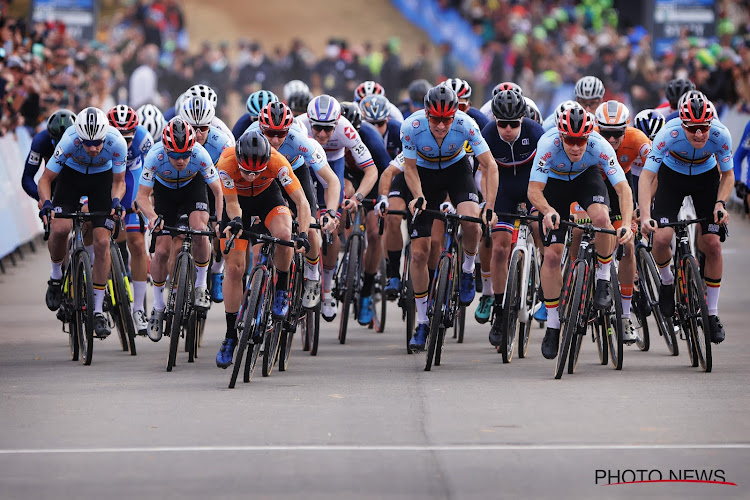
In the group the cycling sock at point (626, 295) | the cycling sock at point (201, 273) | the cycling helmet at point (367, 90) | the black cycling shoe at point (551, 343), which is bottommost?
the black cycling shoe at point (551, 343)

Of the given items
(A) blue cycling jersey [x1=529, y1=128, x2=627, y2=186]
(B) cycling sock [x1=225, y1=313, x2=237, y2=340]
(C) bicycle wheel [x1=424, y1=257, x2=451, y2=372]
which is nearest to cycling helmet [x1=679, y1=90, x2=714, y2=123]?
(A) blue cycling jersey [x1=529, y1=128, x2=627, y2=186]

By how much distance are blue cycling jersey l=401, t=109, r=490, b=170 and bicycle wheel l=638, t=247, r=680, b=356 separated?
158 cm

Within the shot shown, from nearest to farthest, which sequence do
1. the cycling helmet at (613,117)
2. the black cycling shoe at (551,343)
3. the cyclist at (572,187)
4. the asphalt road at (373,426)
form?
1. the asphalt road at (373,426)
2. the cyclist at (572,187)
3. the black cycling shoe at (551,343)
4. the cycling helmet at (613,117)

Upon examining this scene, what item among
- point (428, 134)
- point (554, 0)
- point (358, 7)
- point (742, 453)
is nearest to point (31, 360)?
point (428, 134)

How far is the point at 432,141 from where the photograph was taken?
1127 centimetres

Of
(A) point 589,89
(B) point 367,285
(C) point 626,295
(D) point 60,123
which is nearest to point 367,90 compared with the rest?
(A) point 589,89


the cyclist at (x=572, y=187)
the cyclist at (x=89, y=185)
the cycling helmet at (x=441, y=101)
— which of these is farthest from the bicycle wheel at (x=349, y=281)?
the cyclist at (x=572, y=187)

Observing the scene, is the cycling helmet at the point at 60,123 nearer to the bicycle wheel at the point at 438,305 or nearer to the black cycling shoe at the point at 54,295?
the black cycling shoe at the point at 54,295

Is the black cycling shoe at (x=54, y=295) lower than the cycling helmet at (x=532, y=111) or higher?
lower

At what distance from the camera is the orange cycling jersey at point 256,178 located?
32.6 feet

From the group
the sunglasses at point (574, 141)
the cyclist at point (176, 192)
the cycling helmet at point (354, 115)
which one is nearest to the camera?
the sunglasses at point (574, 141)

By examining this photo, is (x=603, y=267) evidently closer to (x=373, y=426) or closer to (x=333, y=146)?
(x=373, y=426)

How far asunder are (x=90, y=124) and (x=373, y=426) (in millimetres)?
4058

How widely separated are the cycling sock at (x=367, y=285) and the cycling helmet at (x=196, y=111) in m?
1.94
